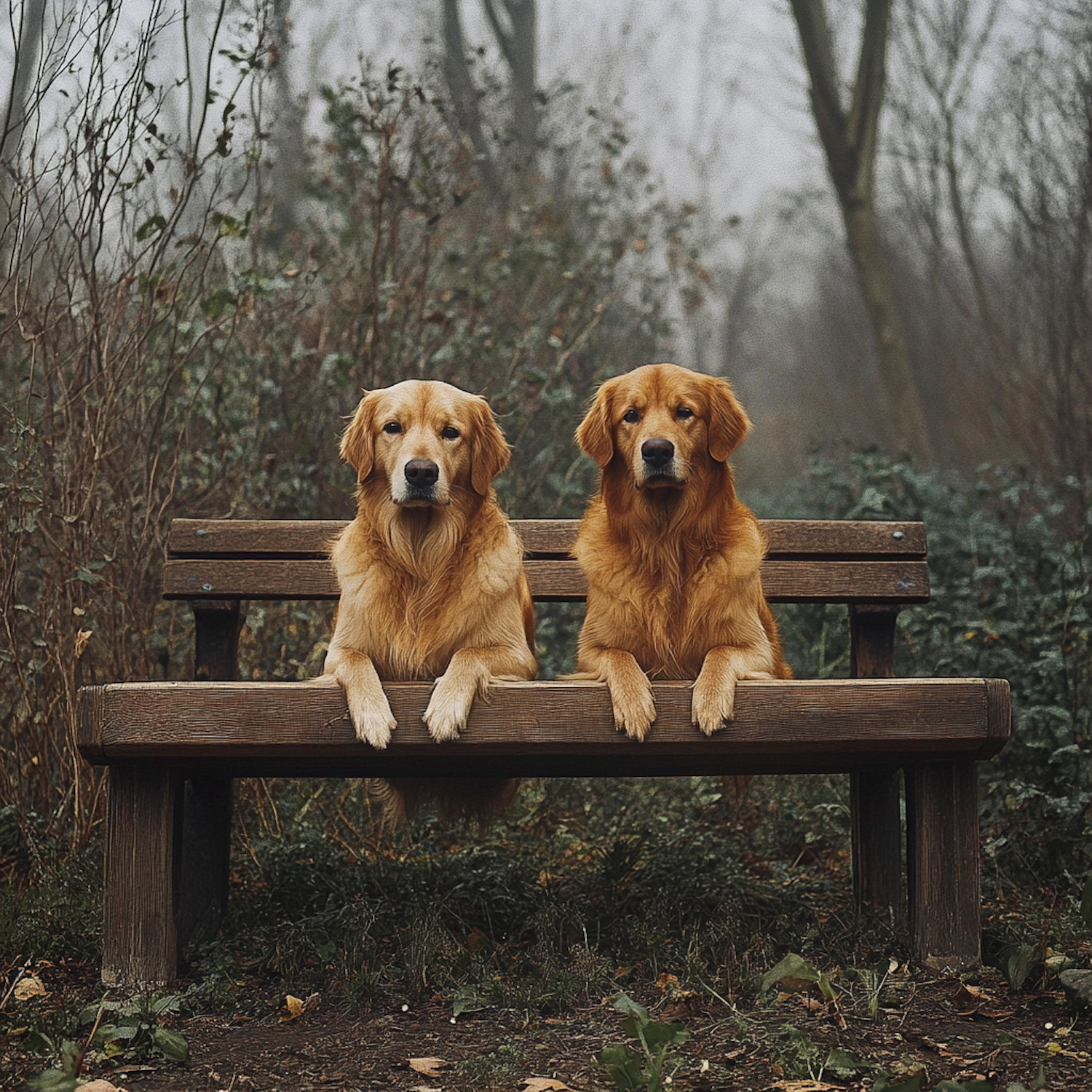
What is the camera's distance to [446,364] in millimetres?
5633

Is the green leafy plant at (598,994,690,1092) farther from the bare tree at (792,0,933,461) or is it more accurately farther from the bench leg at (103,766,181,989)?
the bare tree at (792,0,933,461)

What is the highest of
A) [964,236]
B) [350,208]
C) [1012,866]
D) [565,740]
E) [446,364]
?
[964,236]

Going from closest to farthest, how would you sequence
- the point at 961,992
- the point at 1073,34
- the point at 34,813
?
1. the point at 961,992
2. the point at 34,813
3. the point at 1073,34

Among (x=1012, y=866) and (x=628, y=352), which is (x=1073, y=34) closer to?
(x=628, y=352)

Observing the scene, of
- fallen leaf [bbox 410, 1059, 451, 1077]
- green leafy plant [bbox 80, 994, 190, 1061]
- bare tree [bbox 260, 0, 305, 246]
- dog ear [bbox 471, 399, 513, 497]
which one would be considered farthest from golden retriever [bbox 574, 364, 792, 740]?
bare tree [bbox 260, 0, 305, 246]

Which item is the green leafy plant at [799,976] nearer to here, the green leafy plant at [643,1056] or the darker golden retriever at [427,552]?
the green leafy plant at [643,1056]

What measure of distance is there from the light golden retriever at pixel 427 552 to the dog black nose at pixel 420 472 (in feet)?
0.06

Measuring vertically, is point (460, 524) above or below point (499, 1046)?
above

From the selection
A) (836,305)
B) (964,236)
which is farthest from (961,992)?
(836,305)

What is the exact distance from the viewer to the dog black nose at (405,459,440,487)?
2949 millimetres

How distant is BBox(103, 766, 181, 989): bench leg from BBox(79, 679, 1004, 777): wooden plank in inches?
5.0

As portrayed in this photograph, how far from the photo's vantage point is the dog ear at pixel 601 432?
127 inches

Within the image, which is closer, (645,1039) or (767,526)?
(645,1039)

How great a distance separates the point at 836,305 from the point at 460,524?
14209mm
